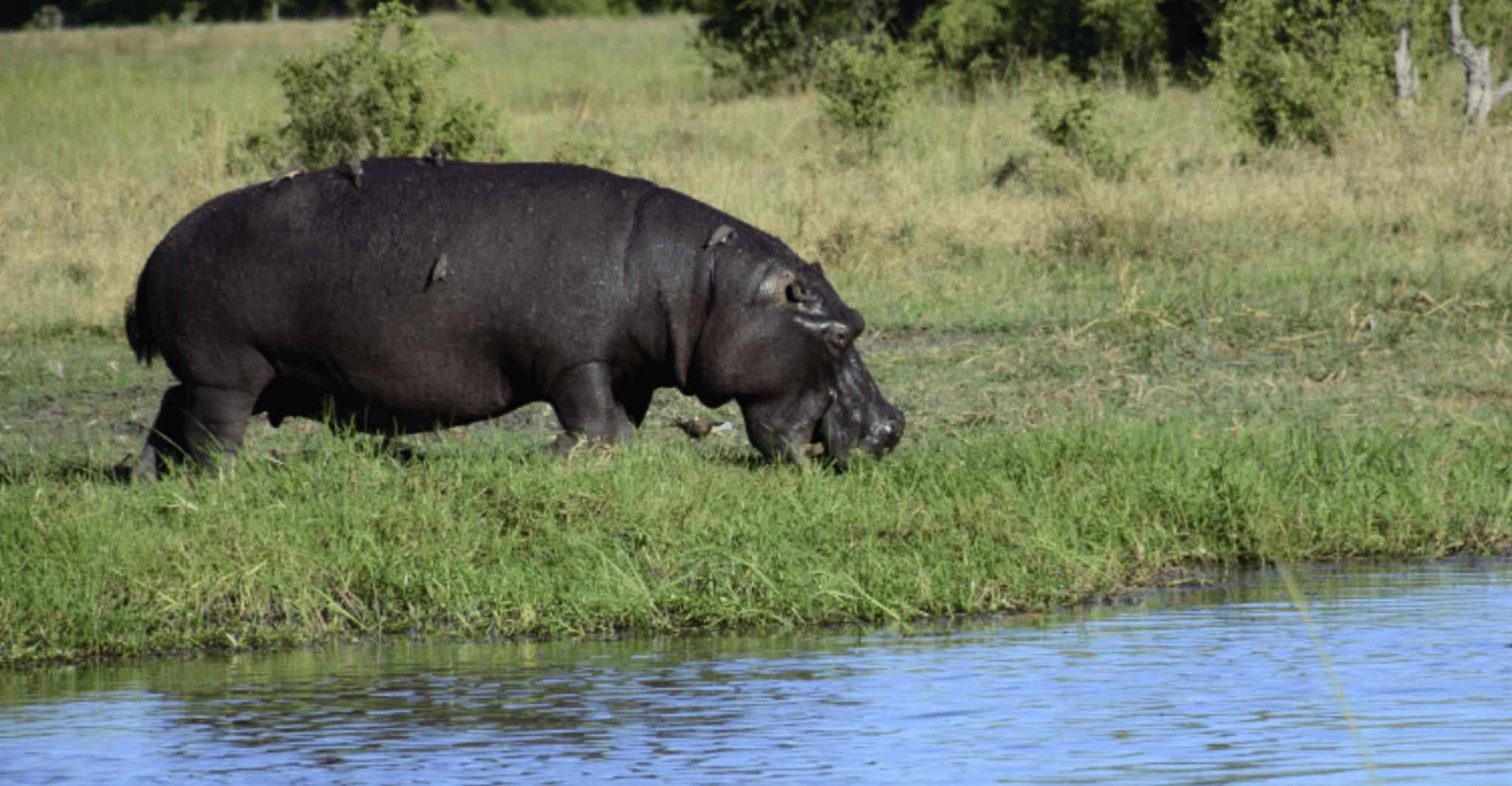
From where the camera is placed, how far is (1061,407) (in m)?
8.06

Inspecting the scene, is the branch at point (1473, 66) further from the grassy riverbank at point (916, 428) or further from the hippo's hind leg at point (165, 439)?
the hippo's hind leg at point (165, 439)

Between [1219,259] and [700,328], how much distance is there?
20.4ft

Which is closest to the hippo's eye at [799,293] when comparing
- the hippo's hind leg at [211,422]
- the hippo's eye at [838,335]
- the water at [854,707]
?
the hippo's eye at [838,335]

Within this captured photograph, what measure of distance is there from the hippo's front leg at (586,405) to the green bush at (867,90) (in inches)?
397

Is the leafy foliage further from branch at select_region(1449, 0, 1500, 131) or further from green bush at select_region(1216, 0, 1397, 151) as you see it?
branch at select_region(1449, 0, 1500, 131)

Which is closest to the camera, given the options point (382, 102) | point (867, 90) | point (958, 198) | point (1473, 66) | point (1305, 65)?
point (958, 198)

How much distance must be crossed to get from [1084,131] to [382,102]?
5.63 metres

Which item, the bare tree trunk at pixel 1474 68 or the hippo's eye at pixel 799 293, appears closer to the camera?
the hippo's eye at pixel 799 293

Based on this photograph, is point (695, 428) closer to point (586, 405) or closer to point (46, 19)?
point (586, 405)

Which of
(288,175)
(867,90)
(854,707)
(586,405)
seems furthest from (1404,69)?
(854,707)

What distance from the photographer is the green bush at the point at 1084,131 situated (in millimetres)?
14273

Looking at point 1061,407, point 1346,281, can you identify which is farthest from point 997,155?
point 1061,407

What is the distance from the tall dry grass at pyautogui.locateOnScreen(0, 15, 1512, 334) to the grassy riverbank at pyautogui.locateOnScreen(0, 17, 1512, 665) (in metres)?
0.05

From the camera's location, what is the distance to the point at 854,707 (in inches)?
149
